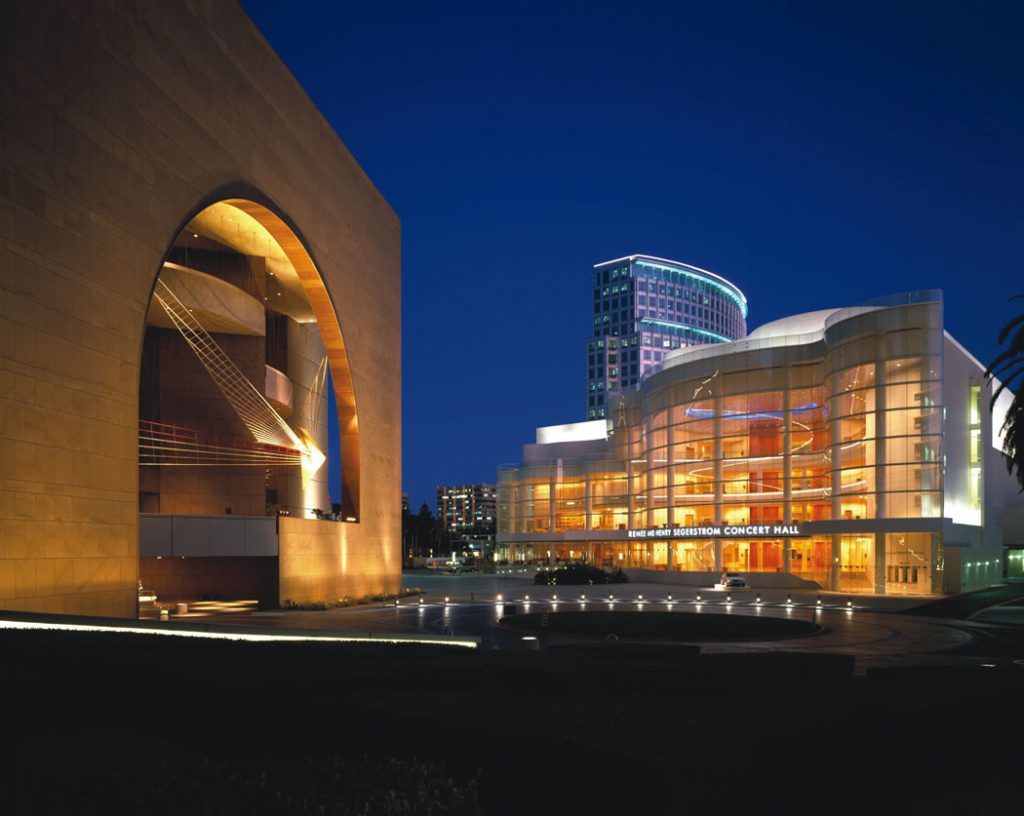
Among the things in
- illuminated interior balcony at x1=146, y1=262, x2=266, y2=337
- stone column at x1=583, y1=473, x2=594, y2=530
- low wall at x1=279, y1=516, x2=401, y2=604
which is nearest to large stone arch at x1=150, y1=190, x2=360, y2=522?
low wall at x1=279, y1=516, x2=401, y2=604

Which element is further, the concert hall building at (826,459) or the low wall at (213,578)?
the concert hall building at (826,459)

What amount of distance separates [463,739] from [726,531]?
68155 mm

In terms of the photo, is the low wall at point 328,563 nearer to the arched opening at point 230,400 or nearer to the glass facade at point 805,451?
the arched opening at point 230,400

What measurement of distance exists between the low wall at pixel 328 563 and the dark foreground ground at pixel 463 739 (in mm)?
26456

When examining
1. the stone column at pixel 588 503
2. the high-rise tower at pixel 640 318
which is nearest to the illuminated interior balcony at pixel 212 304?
the stone column at pixel 588 503

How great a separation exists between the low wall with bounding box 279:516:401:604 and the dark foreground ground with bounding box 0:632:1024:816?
26.5 meters

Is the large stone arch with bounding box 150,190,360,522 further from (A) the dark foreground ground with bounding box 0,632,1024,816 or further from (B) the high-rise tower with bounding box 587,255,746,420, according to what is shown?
(B) the high-rise tower with bounding box 587,255,746,420

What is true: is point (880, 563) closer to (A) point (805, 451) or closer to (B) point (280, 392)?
(A) point (805, 451)

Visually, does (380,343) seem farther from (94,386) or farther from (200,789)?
(200,789)

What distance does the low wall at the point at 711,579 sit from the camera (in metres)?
68.0

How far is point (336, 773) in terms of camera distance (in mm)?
7453

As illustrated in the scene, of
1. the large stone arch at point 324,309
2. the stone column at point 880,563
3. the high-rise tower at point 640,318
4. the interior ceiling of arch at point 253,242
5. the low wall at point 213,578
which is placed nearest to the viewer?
the large stone arch at point 324,309

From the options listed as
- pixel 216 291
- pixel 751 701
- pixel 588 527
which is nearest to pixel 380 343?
pixel 216 291

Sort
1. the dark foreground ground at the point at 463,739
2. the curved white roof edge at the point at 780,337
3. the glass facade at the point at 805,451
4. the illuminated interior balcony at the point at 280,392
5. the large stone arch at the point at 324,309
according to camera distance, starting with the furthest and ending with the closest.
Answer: the curved white roof edge at the point at 780,337
the glass facade at the point at 805,451
the illuminated interior balcony at the point at 280,392
the large stone arch at the point at 324,309
the dark foreground ground at the point at 463,739
